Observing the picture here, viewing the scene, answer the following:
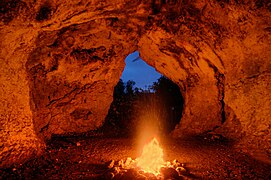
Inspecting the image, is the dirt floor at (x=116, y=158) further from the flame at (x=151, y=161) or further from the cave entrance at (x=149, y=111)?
the cave entrance at (x=149, y=111)

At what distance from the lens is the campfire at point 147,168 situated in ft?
10.9

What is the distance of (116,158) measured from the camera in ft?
13.8

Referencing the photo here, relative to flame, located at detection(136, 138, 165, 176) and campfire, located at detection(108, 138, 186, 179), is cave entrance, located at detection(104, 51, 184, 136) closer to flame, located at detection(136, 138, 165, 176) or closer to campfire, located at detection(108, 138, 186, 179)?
flame, located at detection(136, 138, 165, 176)

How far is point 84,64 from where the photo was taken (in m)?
5.80

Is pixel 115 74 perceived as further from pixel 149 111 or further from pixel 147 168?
pixel 147 168

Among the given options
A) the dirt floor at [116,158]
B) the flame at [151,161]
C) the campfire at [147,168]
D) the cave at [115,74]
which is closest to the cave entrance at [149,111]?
the cave at [115,74]

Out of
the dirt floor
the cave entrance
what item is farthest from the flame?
the cave entrance

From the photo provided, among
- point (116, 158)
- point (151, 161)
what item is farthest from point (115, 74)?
point (151, 161)

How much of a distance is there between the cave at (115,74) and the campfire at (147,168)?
3cm

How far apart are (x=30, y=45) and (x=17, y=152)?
5.57 feet

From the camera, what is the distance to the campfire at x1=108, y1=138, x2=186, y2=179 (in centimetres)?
331

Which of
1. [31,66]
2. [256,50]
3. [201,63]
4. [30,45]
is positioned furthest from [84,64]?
[256,50]

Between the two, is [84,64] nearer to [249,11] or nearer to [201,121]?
[201,121]

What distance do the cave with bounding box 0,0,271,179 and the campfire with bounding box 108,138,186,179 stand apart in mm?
31
